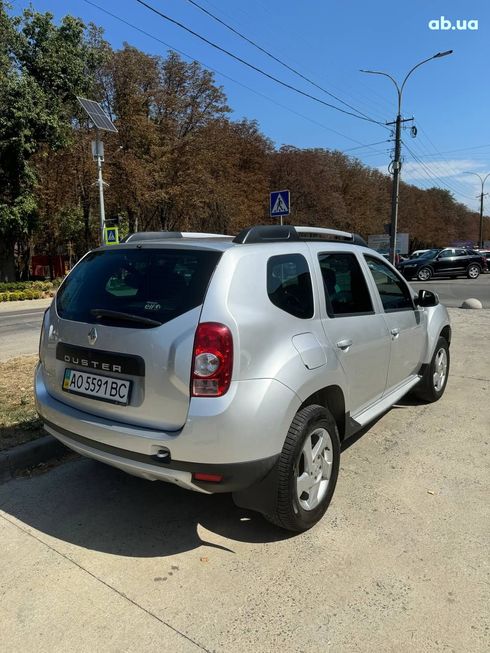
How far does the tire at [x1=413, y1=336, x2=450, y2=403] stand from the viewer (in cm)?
516

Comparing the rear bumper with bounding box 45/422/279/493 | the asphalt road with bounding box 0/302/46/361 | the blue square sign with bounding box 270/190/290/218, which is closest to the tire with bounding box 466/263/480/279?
the blue square sign with bounding box 270/190/290/218

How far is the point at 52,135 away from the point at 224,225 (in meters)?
16.3

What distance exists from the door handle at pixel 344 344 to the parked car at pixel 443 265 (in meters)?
24.7

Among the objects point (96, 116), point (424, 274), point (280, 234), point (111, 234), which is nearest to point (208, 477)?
point (280, 234)

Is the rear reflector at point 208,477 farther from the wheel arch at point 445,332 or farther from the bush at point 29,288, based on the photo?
the bush at point 29,288

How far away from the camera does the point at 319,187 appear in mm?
47812

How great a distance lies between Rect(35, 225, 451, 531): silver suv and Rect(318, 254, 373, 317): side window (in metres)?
0.02

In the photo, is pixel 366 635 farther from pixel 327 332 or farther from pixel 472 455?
pixel 472 455

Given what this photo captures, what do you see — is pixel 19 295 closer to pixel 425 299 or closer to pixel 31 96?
pixel 31 96

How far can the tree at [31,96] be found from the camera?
846 inches

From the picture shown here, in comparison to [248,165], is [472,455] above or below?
below

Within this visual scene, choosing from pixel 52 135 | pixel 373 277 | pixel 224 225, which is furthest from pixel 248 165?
pixel 373 277

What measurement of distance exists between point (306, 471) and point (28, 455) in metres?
2.19

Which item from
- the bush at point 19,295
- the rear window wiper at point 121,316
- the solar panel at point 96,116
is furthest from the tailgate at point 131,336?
the bush at point 19,295
